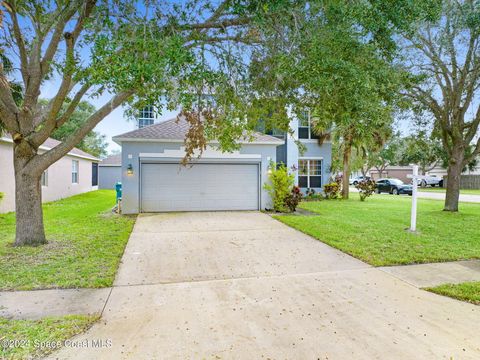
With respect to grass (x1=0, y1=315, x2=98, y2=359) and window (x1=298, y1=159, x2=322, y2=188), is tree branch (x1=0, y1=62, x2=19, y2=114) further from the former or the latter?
window (x1=298, y1=159, x2=322, y2=188)

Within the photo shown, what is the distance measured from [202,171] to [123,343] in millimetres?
10397

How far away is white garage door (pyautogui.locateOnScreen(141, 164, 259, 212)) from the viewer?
12.9 meters

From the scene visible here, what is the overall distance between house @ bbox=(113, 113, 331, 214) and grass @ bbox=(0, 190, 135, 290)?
2498mm

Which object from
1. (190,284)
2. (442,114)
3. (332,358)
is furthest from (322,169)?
(332,358)

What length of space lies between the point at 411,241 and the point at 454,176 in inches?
305

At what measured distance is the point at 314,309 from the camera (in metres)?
4.06

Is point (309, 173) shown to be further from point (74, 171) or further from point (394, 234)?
point (74, 171)

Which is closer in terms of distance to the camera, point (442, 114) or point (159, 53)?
point (159, 53)

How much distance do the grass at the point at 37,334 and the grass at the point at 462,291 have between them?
16.1 feet

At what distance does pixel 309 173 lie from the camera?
1939cm

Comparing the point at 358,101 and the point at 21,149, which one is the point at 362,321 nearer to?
the point at 358,101

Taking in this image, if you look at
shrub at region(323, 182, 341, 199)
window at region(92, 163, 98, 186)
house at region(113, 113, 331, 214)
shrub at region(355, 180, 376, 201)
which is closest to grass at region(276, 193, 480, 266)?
house at region(113, 113, 331, 214)

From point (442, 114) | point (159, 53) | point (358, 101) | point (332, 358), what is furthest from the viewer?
point (442, 114)

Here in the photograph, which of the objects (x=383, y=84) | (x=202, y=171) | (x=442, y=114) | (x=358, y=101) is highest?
(x=442, y=114)
